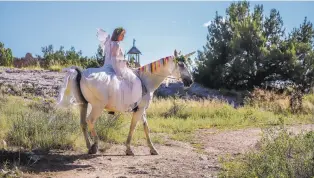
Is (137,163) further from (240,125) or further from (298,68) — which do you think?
(298,68)

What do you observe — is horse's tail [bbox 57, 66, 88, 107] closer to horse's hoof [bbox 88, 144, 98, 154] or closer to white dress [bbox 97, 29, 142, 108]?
white dress [bbox 97, 29, 142, 108]

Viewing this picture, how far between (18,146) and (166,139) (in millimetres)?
3600

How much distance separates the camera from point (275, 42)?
1031 inches

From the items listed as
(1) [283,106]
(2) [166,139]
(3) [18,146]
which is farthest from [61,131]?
(1) [283,106]

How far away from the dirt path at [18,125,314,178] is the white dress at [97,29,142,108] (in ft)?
3.43

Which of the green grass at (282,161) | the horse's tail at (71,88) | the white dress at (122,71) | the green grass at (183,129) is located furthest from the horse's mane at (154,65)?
the green grass at (282,161)

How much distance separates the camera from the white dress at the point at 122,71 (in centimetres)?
687

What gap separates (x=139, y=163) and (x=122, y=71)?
166 cm

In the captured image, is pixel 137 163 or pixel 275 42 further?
pixel 275 42

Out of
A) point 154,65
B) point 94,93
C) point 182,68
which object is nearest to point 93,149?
point 94,93

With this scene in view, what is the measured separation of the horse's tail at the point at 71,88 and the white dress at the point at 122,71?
0.64m

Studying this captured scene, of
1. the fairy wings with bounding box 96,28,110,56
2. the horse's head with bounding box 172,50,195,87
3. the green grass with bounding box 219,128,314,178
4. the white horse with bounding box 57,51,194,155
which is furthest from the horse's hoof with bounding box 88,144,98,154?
the green grass with bounding box 219,128,314,178

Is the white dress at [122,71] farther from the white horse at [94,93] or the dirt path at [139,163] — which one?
the dirt path at [139,163]

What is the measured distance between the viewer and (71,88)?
6770mm
